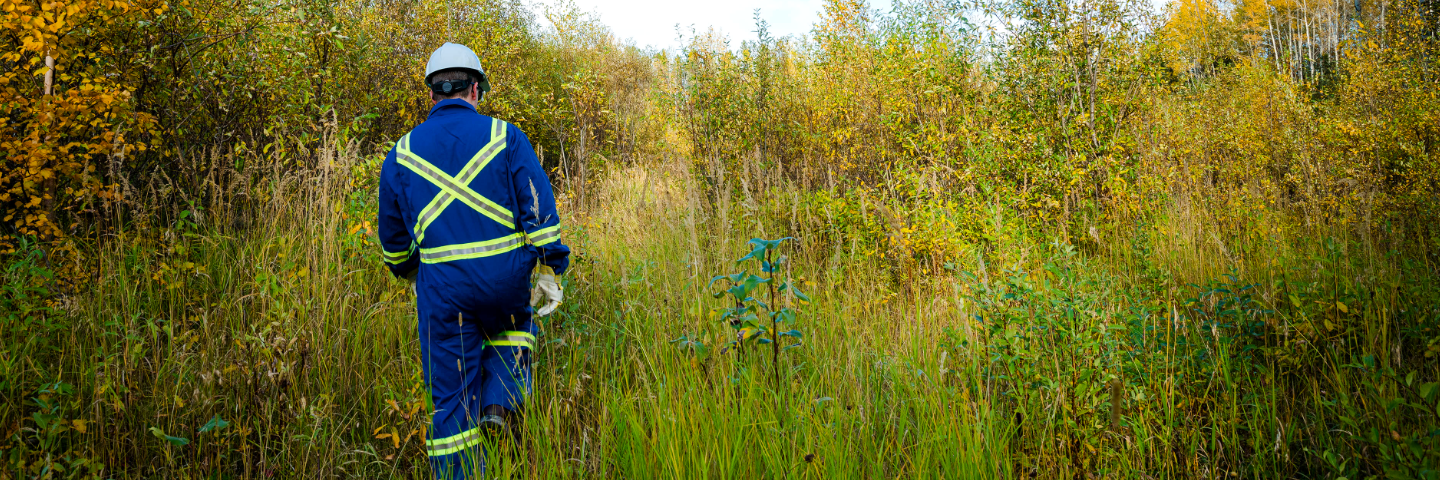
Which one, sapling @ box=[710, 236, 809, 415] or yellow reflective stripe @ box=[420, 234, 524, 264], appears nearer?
sapling @ box=[710, 236, 809, 415]

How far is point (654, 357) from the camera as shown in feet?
9.75

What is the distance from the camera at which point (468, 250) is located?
2568 millimetres

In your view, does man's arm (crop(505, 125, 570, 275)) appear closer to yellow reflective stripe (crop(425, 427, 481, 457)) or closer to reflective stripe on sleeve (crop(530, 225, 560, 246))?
reflective stripe on sleeve (crop(530, 225, 560, 246))

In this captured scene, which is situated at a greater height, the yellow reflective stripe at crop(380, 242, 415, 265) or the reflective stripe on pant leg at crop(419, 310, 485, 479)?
the yellow reflective stripe at crop(380, 242, 415, 265)

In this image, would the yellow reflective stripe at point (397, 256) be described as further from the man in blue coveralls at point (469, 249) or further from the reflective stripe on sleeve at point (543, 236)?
the reflective stripe on sleeve at point (543, 236)

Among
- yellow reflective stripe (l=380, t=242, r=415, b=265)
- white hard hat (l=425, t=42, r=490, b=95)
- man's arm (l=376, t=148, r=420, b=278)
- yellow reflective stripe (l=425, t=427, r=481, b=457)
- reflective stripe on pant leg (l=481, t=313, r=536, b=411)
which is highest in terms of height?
white hard hat (l=425, t=42, r=490, b=95)

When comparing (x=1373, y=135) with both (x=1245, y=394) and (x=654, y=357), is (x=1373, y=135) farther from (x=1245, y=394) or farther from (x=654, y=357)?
(x=654, y=357)

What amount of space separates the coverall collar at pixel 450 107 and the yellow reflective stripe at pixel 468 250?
1.87ft

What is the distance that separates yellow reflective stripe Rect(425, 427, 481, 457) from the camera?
2.51 meters

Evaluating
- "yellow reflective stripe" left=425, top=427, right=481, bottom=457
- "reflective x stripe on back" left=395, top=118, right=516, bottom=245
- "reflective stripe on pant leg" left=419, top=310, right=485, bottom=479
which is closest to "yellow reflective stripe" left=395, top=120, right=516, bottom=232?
"reflective x stripe on back" left=395, top=118, right=516, bottom=245

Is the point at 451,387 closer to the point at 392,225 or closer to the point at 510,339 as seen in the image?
the point at 510,339

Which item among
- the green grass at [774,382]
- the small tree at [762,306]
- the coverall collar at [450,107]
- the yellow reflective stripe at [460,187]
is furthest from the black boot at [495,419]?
the coverall collar at [450,107]

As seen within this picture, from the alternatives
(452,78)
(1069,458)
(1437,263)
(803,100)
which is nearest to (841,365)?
(1069,458)

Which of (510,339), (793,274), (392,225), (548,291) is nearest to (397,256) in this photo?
(392,225)
